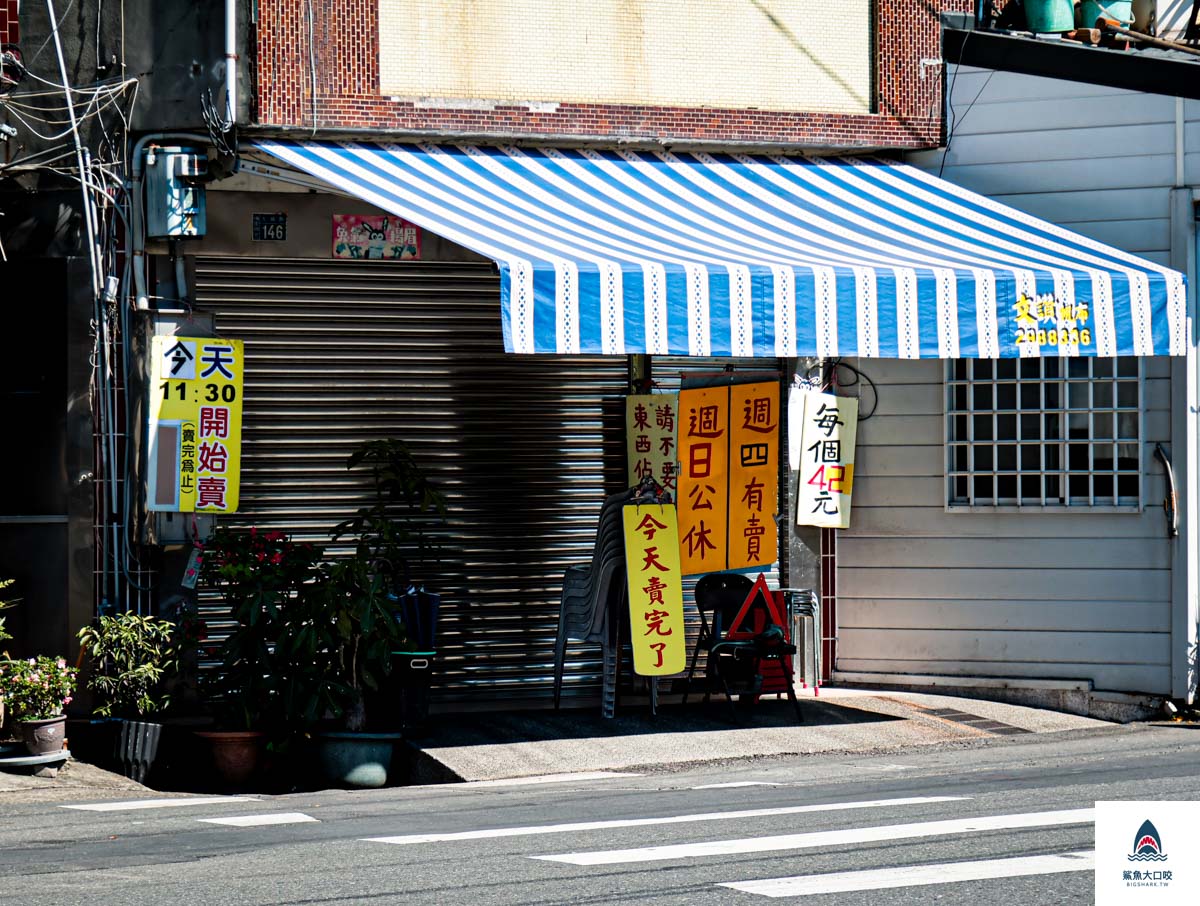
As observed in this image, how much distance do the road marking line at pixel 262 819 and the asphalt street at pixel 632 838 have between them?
35mm

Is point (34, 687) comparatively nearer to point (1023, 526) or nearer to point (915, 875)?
point (915, 875)

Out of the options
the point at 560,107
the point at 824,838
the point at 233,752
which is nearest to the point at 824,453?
the point at 560,107

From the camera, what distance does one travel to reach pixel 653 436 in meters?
13.2

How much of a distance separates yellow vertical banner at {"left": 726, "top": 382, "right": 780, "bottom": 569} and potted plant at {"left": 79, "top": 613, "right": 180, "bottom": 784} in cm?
439

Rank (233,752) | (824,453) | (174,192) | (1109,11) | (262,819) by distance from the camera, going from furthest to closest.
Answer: (824,453) < (1109,11) < (174,192) < (233,752) < (262,819)

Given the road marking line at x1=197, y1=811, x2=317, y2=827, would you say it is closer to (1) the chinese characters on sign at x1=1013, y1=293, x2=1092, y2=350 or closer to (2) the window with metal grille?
(1) the chinese characters on sign at x1=1013, y1=293, x2=1092, y2=350

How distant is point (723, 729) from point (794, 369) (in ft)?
10.9

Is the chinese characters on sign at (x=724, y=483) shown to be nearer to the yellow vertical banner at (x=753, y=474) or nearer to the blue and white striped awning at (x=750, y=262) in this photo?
the yellow vertical banner at (x=753, y=474)

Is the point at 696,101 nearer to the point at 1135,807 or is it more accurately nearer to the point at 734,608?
the point at 734,608

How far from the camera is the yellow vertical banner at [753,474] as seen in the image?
13.0m

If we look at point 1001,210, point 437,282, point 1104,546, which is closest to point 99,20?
point 437,282

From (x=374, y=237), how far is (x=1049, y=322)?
5152 millimetres

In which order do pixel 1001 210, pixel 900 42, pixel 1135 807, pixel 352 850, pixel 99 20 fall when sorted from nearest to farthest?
pixel 1135 807 < pixel 352 850 < pixel 99 20 < pixel 1001 210 < pixel 900 42

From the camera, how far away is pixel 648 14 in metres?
Answer: 13.1
